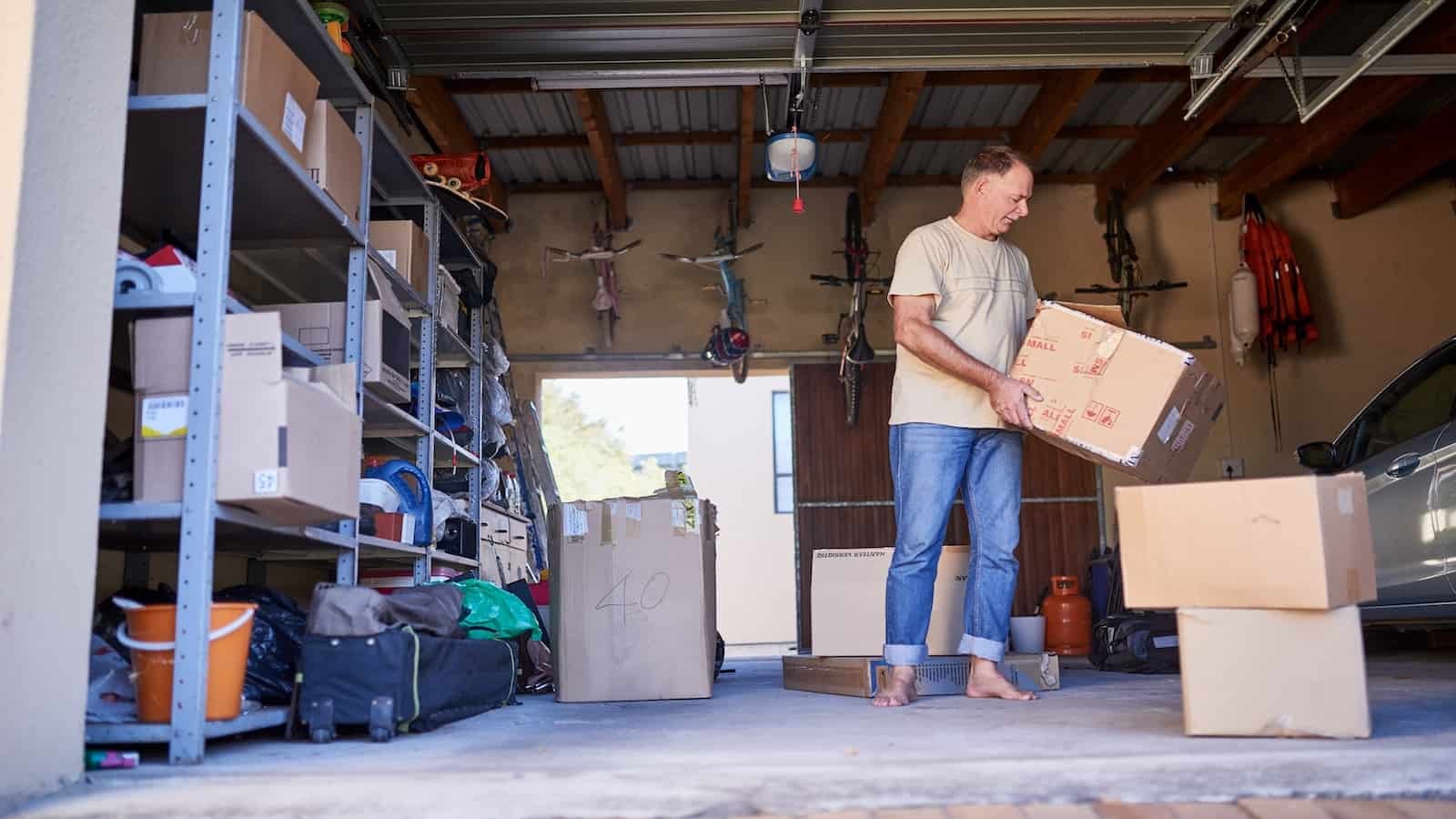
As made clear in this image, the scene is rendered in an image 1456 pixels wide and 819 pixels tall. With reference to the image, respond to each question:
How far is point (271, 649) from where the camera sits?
3.08 metres

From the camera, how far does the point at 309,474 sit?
266 centimetres

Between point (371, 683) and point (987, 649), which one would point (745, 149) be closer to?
point (987, 649)

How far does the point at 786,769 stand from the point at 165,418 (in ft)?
4.83

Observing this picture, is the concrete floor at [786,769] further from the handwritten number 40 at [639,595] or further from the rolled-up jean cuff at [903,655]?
the handwritten number 40 at [639,595]

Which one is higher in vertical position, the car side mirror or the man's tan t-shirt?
the man's tan t-shirt

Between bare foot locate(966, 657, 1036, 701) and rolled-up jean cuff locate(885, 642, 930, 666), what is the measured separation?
195 mm

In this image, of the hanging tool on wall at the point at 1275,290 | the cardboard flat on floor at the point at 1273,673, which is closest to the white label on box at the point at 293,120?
the cardboard flat on floor at the point at 1273,673

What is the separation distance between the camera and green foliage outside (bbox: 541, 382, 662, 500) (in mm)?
28938

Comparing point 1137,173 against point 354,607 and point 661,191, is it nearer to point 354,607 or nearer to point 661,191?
point 661,191

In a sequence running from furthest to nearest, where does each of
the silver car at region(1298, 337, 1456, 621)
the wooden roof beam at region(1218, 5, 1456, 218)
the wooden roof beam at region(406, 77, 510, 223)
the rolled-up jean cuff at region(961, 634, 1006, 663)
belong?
the wooden roof beam at region(406, 77, 510, 223) < the wooden roof beam at region(1218, 5, 1456, 218) < the silver car at region(1298, 337, 1456, 621) < the rolled-up jean cuff at region(961, 634, 1006, 663)

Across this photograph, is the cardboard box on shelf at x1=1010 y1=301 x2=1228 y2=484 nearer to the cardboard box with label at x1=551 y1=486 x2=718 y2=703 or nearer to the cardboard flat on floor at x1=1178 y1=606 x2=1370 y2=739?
the cardboard flat on floor at x1=1178 y1=606 x2=1370 y2=739

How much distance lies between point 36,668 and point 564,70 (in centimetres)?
336

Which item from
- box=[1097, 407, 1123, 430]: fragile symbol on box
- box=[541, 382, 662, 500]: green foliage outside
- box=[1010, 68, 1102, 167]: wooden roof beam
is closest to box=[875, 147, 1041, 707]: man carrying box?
box=[1097, 407, 1123, 430]: fragile symbol on box

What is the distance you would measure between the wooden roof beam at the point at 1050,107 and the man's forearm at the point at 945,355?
10.2 feet
